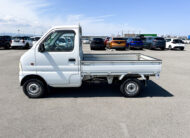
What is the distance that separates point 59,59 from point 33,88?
1.30 metres

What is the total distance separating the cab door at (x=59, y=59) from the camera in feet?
15.8

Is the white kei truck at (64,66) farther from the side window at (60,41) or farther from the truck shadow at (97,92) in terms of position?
the truck shadow at (97,92)

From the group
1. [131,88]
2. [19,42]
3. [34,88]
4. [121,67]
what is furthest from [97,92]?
[19,42]

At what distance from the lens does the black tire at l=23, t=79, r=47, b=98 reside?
5.04 meters

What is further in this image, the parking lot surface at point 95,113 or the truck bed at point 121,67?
the truck bed at point 121,67

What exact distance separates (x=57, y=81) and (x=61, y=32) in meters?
1.51

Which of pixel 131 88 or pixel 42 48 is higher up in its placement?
pixel 42 48

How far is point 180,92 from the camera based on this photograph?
5809 millimetres

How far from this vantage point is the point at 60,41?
4.90 meters

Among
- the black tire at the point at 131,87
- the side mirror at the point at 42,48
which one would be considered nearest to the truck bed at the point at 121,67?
the black tire at the point at 131,87

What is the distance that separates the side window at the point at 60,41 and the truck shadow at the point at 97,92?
5.31ft

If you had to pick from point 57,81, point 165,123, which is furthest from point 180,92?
point 57,81

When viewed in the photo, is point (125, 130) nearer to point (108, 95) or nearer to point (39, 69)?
point (108, 95)

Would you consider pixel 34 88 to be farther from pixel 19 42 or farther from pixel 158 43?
pixel 158 43
